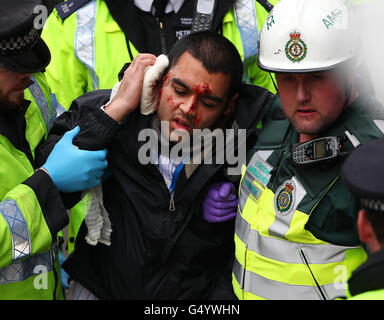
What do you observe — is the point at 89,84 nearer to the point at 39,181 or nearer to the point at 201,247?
the point at 39,181

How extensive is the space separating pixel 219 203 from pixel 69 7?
5.50 ft

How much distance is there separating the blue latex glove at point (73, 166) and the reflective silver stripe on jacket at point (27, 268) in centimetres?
39

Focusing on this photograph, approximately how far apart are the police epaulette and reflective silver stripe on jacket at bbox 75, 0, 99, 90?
0.11 feet

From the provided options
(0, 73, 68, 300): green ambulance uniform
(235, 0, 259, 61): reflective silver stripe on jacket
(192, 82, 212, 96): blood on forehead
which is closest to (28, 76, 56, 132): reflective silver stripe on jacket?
(0, 73, 68, 300): green ambulance uniform

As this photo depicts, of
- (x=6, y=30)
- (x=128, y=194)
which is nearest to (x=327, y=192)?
(x=128, y=194)

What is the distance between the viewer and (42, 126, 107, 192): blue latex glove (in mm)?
2516

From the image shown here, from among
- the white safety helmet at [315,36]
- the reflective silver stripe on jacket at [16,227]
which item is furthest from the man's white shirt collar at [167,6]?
the reflective silver stripe on jacket at [16,227]

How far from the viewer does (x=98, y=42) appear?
3322mm

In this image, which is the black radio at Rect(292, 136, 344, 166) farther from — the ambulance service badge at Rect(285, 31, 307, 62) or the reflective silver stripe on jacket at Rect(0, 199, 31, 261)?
the reflective silver stripe on jacket at Rect(0, 199, 31, 261)

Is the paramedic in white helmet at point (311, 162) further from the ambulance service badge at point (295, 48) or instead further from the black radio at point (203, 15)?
the black radio at point (203, 15)

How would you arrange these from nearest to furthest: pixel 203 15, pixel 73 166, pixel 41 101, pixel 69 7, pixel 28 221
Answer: pixel 28 221, pixel 73 166, pixel 41 101, pixel 203 15, pixel 69 7

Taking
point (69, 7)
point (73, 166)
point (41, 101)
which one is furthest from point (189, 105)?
point (69, 7)

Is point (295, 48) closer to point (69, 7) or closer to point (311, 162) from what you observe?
point (311, 162)
